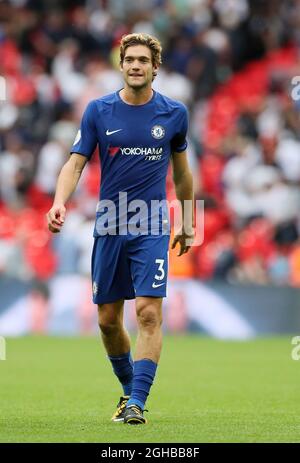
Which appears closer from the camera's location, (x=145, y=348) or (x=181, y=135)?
(x=145, y=348)

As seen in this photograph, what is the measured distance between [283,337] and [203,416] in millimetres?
8719

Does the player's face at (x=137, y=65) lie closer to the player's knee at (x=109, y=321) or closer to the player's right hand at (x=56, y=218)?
the player's right hand at (x=56, y=218)

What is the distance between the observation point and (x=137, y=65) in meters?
8.44

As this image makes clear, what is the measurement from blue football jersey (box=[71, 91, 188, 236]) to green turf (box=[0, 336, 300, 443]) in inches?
56.7

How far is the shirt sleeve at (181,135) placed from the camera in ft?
28.7

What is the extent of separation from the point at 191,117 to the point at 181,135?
521 inches

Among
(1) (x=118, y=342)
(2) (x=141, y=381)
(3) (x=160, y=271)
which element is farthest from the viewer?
(1) (x=118, y=342)

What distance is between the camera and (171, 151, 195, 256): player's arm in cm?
892

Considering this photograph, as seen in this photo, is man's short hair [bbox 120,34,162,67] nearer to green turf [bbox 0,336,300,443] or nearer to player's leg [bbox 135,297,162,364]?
player's leg [bbox 135,297,162,364]

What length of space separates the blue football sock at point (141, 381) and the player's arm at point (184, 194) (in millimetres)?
1068

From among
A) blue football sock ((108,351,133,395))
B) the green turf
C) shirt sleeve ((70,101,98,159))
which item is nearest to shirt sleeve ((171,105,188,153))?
shirt sleeve ((70,101,98,159))

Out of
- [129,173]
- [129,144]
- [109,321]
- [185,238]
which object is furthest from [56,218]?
[185,238]

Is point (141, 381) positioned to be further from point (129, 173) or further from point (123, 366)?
point (129, 173)

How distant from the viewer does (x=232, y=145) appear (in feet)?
67.4
